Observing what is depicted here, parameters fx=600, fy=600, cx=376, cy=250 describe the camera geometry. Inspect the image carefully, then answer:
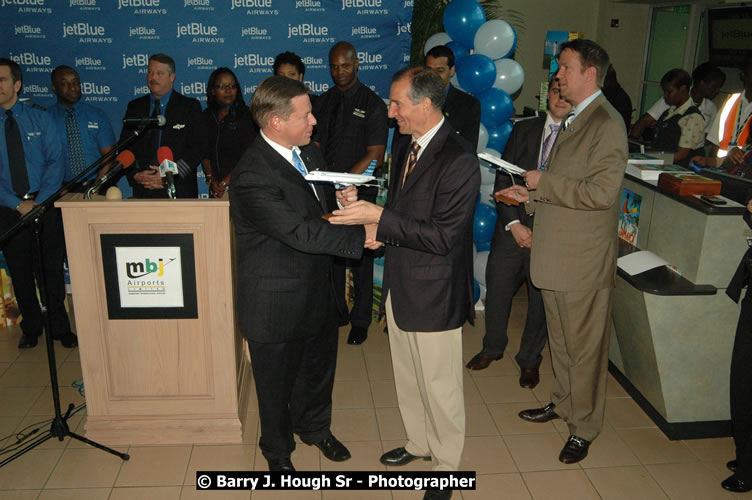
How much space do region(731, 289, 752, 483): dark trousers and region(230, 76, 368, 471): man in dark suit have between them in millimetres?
1917

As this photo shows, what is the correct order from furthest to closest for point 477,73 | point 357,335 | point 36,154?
point 477,73
point 357,335
point 36,154

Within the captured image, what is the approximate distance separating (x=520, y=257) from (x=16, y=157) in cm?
355

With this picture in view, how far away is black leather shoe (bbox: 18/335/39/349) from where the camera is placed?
4.38 metres

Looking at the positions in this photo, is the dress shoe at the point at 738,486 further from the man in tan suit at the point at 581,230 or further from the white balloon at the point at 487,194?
the white balloon at the point at 487,194

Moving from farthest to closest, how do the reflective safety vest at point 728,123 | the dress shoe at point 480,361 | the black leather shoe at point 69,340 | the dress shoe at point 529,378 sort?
1. the reflective safety vest at point 728,123
2. the black leather shoe at point 69,340
3. the dress shoe at point 480,361
4. the dress shoe at point 529,378

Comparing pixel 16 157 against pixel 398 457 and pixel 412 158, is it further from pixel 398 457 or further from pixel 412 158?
pixel 398 457

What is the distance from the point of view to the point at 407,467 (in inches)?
121

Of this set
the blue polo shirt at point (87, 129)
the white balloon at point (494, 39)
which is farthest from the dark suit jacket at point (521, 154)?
the blue polo shirt at point (87, 129)

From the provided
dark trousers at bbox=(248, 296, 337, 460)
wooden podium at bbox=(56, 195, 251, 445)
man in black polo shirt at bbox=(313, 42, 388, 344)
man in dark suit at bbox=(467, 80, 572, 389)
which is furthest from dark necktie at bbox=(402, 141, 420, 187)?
man in black polo shirt at bbox=(313, 42, 388, 344)

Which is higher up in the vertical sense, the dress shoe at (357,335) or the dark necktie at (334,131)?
the dark necktie at (334,131)

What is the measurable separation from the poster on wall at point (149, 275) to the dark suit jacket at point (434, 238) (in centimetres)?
106

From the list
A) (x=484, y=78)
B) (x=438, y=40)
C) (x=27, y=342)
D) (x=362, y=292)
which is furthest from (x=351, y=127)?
(x=27, y=342)

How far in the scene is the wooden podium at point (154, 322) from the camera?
9.60ft

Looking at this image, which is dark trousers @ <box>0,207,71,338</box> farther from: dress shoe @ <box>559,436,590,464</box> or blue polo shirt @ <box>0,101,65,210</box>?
dress shoe @ <box>559,436,590,464</box>
